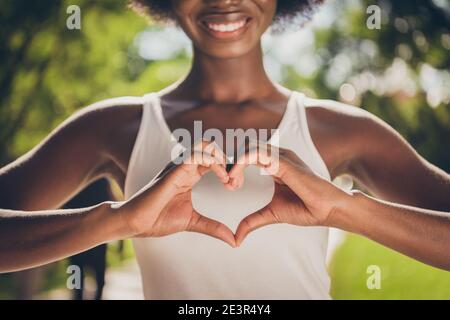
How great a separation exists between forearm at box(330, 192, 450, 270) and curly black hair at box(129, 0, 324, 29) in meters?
0.61

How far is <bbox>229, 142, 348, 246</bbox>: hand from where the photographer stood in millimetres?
847

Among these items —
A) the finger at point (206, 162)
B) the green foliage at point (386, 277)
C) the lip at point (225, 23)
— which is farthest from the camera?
the green foliage at point (386, 277)

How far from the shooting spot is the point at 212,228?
0.91 metres

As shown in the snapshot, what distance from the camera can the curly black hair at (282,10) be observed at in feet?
4.56

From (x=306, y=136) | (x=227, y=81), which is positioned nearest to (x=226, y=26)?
(x=227, y=81)

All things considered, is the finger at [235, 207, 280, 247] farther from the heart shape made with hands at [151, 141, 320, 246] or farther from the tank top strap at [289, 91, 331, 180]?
the tank top strap at [289, 91, 331, 180]

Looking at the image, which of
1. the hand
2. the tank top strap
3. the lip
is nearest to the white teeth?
the lip

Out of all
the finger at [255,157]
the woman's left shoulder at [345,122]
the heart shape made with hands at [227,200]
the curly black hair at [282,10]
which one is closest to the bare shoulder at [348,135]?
the woman's left shoulder at [345,122]

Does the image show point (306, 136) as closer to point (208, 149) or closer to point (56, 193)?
point (208, 149)

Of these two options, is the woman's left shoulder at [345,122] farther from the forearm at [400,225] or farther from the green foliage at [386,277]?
the green foliage at [386,277]

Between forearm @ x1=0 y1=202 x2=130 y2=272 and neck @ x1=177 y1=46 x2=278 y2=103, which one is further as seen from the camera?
neck @ x1=177 y1=46 x2=278 y2=103

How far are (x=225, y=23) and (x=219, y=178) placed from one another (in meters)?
0.28

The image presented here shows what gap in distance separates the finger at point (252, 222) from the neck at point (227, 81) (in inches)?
12.7

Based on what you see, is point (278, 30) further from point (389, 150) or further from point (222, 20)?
point (389, 150)
